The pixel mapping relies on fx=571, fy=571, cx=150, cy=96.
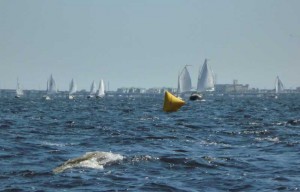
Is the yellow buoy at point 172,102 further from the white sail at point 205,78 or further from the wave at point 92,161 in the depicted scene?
the white sail at point 205,78

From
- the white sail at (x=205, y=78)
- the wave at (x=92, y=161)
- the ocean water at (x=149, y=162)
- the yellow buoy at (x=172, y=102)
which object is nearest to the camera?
the ocean water at (x=149, y=162)

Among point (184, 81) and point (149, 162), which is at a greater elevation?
point (184, 81)

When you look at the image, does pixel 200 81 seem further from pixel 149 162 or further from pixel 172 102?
pixel 149 162

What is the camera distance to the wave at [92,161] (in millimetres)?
21359

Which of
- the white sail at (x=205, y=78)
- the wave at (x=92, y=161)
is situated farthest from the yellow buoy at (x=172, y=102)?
the white sail at (x=205, y=78)

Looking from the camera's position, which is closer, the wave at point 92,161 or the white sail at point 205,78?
the wave at point 92,161

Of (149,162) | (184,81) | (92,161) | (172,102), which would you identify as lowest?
(149,162)

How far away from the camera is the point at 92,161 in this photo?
74.0 ft

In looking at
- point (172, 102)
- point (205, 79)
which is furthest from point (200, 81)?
point (172, 102)

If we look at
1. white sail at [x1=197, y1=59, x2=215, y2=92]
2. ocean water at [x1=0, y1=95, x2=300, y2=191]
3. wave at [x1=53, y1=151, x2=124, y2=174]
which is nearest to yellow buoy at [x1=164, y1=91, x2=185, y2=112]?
ocean water at [x1=0, y1=95, x2=300, y2=191]

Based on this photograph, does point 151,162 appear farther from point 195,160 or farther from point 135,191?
point 135,191

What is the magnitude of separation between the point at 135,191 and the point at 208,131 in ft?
80.4

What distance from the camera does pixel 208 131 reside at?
4112 centimetres

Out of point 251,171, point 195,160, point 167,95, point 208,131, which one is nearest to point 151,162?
point 195,160
